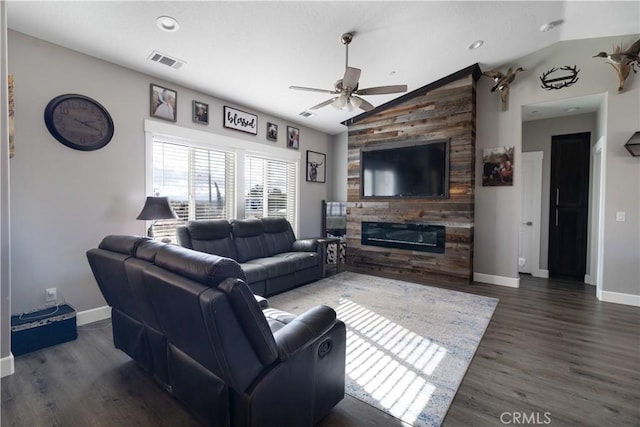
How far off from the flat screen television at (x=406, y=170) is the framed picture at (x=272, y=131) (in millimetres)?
1703

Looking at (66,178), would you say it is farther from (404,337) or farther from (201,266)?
(404,337)

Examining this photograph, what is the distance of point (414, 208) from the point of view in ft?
17.0

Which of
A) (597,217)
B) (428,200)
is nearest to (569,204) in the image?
(597,217)

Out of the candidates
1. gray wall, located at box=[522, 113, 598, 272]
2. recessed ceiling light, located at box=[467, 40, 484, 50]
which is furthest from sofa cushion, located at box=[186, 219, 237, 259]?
gray wall, located at box=[522, 113, 598, 272]

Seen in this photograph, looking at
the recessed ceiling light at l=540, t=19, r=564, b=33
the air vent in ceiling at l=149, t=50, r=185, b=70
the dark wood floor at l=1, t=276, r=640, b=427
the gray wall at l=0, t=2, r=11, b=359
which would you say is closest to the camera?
the dark wood floor at l=1, t=276, r=640, b=427

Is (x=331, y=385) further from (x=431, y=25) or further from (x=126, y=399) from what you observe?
(x=431, y=25)

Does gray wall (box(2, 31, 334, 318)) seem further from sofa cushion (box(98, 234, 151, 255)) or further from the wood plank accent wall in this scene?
the wood plank accent wall

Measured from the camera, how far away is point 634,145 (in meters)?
3.67

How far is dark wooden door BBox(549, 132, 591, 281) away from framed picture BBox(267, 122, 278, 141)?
490cm

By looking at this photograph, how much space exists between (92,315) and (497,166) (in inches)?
228

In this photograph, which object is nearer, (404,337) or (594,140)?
(404,337)

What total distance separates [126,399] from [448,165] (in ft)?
16.0

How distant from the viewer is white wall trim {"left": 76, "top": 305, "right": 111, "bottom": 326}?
3.11m

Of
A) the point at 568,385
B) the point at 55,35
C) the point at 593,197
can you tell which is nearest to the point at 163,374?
the point at 568,385
